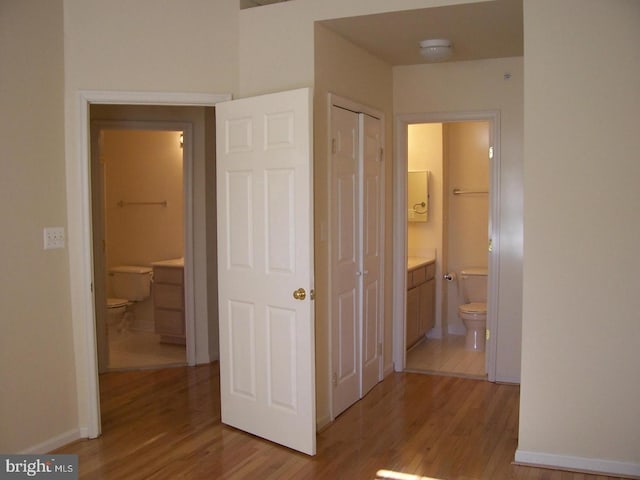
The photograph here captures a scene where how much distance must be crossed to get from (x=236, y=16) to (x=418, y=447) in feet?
9.24

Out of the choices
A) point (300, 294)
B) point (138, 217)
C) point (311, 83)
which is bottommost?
point (300, 294)

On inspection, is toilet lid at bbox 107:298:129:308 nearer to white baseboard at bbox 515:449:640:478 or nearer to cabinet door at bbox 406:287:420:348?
cabinet door at bbox 406:287:420:348

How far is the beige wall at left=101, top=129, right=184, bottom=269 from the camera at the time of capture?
6.45 meters

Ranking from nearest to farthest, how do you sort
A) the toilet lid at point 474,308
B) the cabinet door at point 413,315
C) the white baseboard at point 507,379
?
the white baseboard at point 507,379, the cabinet door at point 413,315, the toilet lid at point 474,308

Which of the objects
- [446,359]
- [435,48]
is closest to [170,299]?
[446,359]

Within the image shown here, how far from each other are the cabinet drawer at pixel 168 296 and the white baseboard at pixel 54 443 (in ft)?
6.83

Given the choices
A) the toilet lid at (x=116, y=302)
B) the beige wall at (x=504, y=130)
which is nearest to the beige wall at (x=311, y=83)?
the beige wall at (x=504, y=130)

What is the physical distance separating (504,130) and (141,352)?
12.1 feet

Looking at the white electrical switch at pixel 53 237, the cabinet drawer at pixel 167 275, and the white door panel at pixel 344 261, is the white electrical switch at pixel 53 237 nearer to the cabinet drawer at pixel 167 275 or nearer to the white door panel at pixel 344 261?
the white door panel at pixel 344 261

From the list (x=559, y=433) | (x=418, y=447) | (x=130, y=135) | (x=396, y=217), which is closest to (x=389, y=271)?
(x=396, y=217)

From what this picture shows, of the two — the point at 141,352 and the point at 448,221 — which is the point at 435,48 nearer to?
the point at 448,221

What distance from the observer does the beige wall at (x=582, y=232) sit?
301 cm

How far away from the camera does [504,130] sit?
4602 millimetres

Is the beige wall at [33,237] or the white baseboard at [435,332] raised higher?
the beige wall at [33,237]
